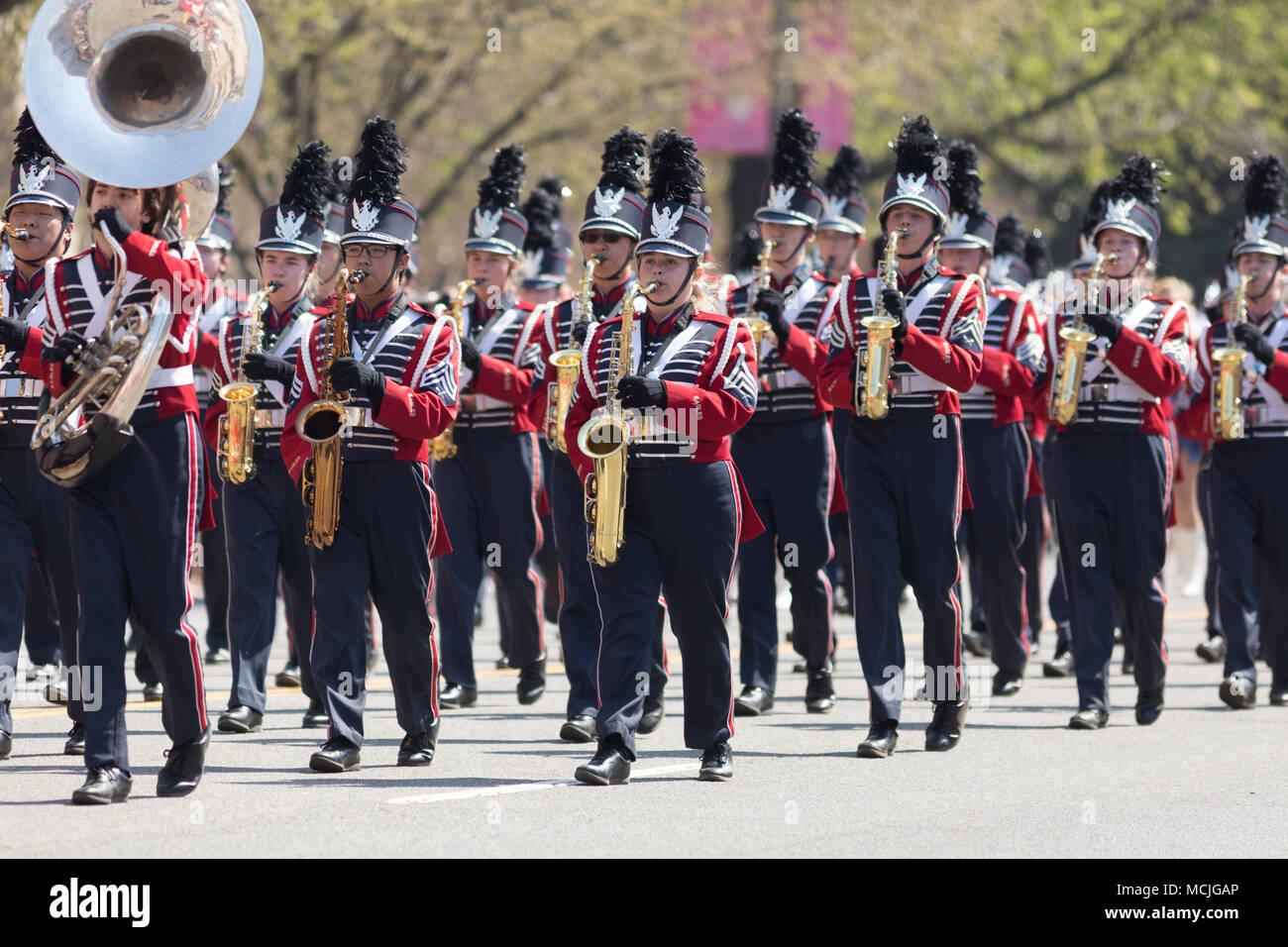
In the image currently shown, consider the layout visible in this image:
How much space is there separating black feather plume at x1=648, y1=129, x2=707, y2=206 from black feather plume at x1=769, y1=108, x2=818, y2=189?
2532 mm

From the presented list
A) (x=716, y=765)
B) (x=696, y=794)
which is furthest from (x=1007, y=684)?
(x=696, y=794)

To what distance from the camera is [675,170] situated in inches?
358

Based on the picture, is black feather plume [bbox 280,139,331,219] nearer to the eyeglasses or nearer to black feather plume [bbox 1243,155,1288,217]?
the eyeglasses

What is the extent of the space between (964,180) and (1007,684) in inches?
110

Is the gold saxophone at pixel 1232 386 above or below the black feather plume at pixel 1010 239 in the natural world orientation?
below

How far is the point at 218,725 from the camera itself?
10352 mm

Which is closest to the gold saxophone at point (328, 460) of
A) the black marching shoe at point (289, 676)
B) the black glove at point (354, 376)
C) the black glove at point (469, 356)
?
the black glove at point (354, 376)

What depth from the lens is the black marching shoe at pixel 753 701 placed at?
11266 millimetres

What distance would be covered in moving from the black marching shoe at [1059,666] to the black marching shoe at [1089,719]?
2.50 metres

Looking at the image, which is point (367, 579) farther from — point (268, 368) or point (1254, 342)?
point (1254, 342)

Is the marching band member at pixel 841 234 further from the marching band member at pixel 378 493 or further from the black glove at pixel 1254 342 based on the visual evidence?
the marching band member at pixel 378 493

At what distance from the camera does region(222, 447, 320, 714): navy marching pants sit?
10625 millimetres
